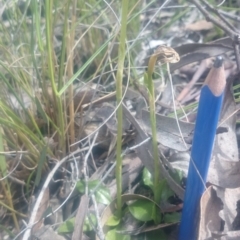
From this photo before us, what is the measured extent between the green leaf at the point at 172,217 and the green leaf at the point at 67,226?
0.47 ft

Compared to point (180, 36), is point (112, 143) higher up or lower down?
lower down

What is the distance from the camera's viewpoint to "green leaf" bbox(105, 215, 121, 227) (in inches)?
27.7

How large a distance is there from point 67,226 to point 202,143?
0.27 m

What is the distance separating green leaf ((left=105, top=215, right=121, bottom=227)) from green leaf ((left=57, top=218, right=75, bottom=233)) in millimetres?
56

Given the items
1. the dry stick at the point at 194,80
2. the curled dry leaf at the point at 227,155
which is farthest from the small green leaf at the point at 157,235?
the dry stick at the point at 194,80

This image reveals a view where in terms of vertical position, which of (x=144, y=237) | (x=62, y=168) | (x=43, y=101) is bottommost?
(x=144, y=237)

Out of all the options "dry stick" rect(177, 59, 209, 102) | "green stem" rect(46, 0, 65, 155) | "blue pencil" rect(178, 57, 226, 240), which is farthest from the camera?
"dry stick" rect(177, 59, 209, 102)

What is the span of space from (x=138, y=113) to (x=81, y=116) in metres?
0.11

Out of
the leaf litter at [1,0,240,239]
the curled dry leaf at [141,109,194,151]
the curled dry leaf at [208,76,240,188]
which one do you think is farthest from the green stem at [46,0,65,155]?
the curled dry leaf at [208,76,240,188]

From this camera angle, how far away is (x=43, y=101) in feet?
2.58

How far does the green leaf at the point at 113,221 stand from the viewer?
70cm

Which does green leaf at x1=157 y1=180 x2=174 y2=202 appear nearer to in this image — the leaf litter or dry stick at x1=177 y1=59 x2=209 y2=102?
the leaf litter

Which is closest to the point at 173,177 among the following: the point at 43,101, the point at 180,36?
the point at 43,101

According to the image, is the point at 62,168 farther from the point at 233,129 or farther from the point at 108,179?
the point at 233,129
